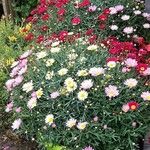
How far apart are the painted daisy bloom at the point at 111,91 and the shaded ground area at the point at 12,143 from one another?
104cm

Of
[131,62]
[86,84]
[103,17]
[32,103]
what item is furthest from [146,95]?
[103,17]

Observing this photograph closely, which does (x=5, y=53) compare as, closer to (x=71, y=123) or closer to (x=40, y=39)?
(x=40, y=39)

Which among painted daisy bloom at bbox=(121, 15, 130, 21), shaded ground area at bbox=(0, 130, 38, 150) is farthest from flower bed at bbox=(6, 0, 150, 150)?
painted daisy bloom at bbox=(121, 15, 130, 21)

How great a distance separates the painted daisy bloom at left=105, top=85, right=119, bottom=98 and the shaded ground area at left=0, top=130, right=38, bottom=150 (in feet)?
3.41

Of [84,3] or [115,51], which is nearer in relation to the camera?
[115,51]

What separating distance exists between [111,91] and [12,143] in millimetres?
1329

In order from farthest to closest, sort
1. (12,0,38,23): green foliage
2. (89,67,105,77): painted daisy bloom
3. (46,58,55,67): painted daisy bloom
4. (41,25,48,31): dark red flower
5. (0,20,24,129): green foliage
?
(12,0,38,23): green foliage → (41,25,48,31): dark red flower → (0,20,24,129): green foliage → (46,58,55,67): painted daisy bloom → (89,67,105,77): painted daisy bloom

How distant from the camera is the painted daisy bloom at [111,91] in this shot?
14.6 ft

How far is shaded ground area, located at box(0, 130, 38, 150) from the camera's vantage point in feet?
16.7

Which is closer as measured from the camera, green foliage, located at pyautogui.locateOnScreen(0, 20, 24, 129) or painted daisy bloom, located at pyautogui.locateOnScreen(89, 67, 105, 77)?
painted daisy bloom, located at pyautogui.locateOnScreen(89, 67, 105, 77)

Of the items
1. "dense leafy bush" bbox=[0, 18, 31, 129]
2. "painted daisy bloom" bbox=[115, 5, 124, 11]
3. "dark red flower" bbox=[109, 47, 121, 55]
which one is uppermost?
"dark red flower" bbox=[109, 47, 121, 55]

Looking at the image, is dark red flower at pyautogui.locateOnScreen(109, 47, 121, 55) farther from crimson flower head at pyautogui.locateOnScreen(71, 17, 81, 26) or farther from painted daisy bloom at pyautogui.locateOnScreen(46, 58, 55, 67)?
crimson flower head at pyautogui.locateOnScreen(71, 17, 81, 26)

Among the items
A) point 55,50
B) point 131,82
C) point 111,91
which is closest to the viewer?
point 111,91

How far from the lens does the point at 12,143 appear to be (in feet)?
17.1
